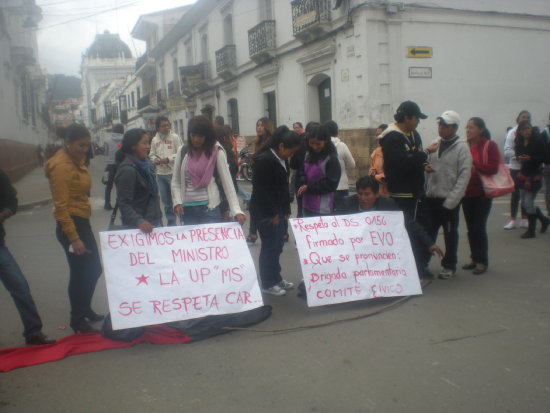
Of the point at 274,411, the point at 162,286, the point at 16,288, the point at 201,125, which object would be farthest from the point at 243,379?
the point at 201,125

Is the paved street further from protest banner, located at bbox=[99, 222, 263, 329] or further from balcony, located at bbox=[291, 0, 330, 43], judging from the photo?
balcony, located at bbox=[291, 0, 330, 43]

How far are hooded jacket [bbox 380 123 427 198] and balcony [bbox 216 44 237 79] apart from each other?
1800 cm

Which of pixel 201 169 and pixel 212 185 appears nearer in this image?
pixel 201 169

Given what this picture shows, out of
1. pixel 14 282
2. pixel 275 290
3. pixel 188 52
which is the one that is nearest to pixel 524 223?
pixel 275 290

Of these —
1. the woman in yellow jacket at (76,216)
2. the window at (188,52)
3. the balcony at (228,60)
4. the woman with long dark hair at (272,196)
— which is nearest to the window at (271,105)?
the balcony at (228,60)

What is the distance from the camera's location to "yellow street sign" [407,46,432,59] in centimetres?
1308

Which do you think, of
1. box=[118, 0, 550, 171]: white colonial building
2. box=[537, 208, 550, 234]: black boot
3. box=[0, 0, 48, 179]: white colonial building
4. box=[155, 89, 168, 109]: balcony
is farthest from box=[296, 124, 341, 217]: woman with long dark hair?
box=[155, 89, 168, 109]: balcony

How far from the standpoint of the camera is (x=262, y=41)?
18141 mm

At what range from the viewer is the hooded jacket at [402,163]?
4656 mm

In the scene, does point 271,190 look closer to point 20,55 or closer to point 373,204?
point 373,204

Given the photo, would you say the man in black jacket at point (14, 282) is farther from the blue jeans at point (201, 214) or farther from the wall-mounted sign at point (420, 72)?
the wall-mounted sign at point (420, 72)

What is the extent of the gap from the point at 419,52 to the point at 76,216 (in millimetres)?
11577

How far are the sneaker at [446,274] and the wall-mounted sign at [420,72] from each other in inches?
362

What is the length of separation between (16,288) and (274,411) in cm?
213
